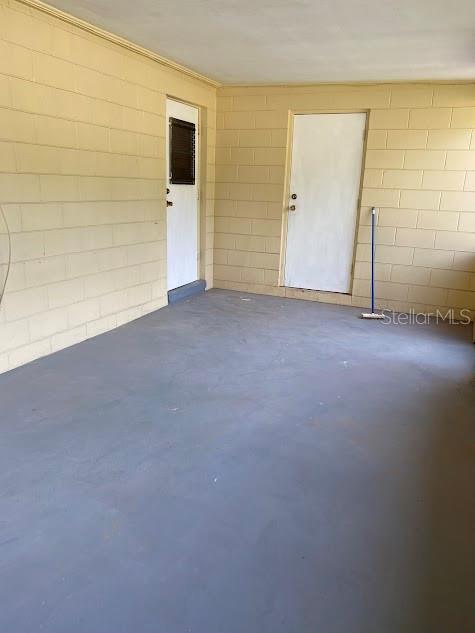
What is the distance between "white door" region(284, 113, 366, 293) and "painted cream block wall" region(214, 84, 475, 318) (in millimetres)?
125

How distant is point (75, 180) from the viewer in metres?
3.76

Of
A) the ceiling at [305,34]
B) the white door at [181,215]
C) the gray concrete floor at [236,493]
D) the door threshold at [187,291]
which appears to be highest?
the ceiling at [305,34]

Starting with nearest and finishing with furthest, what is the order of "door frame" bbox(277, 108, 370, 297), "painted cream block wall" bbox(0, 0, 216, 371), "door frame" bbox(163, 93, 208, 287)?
"painted cream block wall" bbox(0, 0, 216, 371) → "door frame" bbox(277, 108, 370, 297) → "door frame" bbox(163, 93, 208, 287)

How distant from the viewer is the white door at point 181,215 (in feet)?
16.8

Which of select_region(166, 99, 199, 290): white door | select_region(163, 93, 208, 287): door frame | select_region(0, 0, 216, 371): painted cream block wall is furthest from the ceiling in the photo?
select_region(163, 93, 208, 287): door frame

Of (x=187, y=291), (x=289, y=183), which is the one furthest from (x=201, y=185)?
(x=187, y=291)

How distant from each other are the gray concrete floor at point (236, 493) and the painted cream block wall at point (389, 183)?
5.29 ft

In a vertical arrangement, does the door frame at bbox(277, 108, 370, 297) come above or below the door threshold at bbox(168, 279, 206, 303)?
above

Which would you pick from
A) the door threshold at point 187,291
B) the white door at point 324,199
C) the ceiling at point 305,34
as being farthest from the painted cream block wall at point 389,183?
the door threshold at point 187,291

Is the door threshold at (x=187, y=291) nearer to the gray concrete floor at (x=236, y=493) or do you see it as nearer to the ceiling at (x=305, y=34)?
the gray concrete floor at (x=236, y=493)

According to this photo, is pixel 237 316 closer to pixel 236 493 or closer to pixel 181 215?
pixel 181 215

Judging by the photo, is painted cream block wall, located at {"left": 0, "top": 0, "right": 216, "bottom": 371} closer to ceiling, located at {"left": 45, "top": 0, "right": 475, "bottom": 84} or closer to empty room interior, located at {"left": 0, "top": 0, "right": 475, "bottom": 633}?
empty room interior, located at {"left": 0, "top": 0, "right": 475, "bottom": 633}

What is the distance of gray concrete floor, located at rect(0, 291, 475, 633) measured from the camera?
1580 millimetres

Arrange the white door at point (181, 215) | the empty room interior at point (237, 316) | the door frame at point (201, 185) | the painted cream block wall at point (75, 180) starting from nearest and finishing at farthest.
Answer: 1. the empty room interior at point (237, 316)
2. the painted cream block wall at point (75, 180)
3. the white door at point (181, 215)
4. the door frame at point (201, 185)
